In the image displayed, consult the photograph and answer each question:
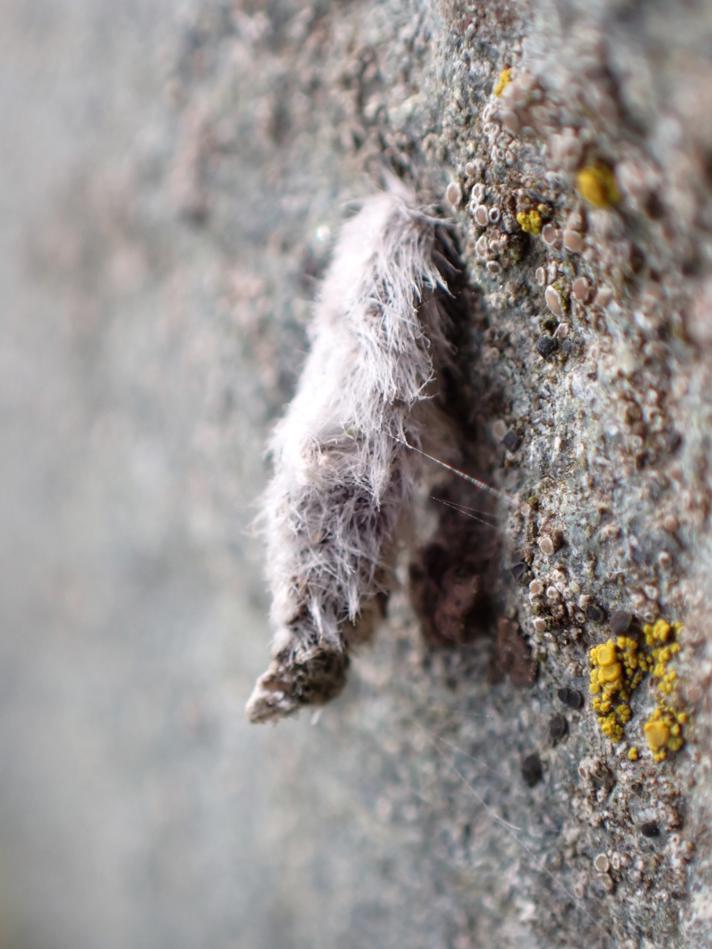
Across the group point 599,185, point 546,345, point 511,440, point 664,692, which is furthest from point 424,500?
point 599,185

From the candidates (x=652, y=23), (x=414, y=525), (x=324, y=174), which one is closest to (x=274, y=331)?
(x=324, y=174)

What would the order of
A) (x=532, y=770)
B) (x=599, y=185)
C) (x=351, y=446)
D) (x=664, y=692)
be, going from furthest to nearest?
1. (x=532, y=770)
2. (x=351, y=446)
3. (x=664, y=692)
4. (x=599, y=185)

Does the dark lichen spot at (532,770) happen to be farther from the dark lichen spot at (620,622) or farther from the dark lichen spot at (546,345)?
the dark lichen spot at (546,345)

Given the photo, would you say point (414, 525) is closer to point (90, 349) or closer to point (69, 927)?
point (90, 349)

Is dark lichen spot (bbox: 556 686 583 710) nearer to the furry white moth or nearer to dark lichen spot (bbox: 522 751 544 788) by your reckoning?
dark lichen spot (bbox: 522 751 544 788)

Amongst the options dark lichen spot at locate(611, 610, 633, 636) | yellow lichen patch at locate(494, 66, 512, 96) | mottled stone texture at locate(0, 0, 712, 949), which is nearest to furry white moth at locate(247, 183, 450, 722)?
mottled stone texture at locate(0, 0, 712, 949)

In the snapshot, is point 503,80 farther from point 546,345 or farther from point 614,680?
point 614,680
